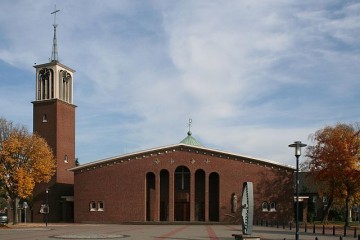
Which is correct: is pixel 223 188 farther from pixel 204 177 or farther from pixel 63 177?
pixel 63 177

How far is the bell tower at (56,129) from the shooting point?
205ft

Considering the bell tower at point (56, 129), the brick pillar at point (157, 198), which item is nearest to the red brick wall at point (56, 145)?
the bell tower at point (56, 129)

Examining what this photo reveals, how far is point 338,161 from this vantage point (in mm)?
48281

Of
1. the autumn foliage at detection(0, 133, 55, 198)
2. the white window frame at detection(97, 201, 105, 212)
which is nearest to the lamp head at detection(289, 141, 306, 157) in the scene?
the autumn foliage at detection(0, 133, 55, 198)

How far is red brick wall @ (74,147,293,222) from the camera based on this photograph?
5666cm

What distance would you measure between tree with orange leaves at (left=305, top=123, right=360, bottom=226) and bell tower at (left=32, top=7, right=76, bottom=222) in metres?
28.8

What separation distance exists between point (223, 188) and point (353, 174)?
15.7 metres

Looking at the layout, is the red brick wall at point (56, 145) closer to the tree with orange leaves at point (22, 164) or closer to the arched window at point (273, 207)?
the tree with orange leaves at point (22, 164)

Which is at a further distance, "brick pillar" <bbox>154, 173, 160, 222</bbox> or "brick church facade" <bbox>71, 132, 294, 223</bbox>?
"brick pillar" <bbox>154, 173, 160, 222</bbox>

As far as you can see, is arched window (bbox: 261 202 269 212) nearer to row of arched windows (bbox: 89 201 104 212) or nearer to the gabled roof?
the gabled roof

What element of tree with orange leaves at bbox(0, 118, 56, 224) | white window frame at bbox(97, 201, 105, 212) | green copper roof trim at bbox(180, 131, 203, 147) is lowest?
white window frame at bbox(97, 201, 105, 212)

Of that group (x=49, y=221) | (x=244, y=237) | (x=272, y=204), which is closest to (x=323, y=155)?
(x=272, y=204)

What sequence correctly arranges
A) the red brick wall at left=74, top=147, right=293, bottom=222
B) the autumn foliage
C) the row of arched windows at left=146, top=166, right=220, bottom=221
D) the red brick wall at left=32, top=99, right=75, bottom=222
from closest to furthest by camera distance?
the autumn foliage
the red brick wall at left=74, top=147, right=293, bottom=222
the row of arched windows at left=146, top=166, right=220, bottom=221
the red brick wall at left=32, top=99, right=75, bottom=222

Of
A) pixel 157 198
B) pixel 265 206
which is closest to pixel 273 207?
pixel 265 206
